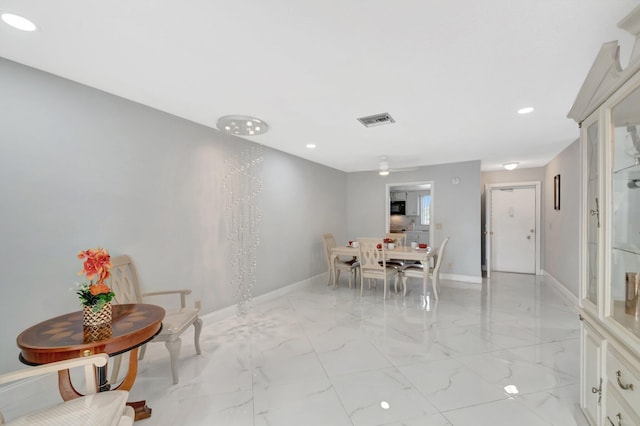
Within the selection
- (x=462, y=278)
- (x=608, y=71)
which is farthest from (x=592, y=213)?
(x=462, y=278)

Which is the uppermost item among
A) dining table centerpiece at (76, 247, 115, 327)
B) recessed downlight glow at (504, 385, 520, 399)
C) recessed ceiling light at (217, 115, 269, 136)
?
recessed ceiling light at (217, 115, 269, 136)

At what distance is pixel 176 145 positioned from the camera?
10.1 ft

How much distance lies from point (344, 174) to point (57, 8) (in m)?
5.72

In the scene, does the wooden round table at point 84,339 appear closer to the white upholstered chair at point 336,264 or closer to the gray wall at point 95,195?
the gray wall at point 95,195

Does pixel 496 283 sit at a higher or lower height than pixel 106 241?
lower

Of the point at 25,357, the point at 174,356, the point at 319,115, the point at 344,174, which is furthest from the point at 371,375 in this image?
the point at 344,174

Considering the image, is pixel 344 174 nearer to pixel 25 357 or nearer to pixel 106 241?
pixel 106 241

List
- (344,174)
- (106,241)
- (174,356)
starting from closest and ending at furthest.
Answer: (174,356) < (106,241) < (344,174)

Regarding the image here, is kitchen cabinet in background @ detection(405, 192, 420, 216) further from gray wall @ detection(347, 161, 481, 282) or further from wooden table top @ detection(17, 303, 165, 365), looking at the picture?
wooden table top @ detection(17, 303, 165, 365)

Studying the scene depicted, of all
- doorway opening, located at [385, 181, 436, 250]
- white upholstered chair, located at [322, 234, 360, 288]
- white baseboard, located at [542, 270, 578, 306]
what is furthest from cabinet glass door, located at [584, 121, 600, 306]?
doorway opening, located at [385, 181, 436, 250]

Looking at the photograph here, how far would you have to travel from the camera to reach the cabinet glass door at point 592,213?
158cm

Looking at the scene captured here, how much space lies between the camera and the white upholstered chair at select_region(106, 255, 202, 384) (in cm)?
221

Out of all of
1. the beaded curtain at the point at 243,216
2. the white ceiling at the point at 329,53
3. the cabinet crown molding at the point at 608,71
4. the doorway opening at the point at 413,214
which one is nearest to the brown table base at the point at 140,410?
the beaded curtain at the point at 243,216

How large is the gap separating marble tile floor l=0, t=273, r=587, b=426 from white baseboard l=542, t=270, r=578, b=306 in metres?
0.22
